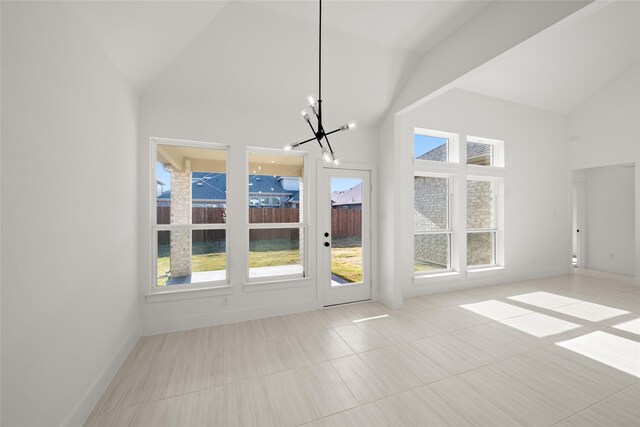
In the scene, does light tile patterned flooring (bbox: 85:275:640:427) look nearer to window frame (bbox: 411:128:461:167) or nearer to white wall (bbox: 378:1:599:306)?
white wall (bbox: 378:1:599:306)

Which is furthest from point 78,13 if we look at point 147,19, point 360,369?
point 360,369

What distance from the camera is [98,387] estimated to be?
1.85 m

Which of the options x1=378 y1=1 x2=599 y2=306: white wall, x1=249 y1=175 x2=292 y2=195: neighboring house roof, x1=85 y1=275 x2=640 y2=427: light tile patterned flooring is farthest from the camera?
x1=249 y1=175 x2=292 y2=195: neighboring house roof

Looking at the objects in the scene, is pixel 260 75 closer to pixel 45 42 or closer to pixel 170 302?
pixel 45 42

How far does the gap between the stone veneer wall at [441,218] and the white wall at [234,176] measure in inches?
58.9

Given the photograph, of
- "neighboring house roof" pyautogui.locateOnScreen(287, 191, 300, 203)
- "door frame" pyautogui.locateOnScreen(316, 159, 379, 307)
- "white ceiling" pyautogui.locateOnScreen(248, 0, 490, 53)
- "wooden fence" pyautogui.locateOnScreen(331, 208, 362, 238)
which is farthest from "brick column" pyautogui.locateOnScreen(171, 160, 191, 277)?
"white ceiling" pyautogui.locateOnScreen(248, 0, 490, 53)

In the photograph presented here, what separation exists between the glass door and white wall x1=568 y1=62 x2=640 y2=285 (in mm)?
5345

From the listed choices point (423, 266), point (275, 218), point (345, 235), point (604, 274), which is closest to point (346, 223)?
point (345, 235)

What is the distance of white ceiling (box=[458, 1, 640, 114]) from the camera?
3.67 meters

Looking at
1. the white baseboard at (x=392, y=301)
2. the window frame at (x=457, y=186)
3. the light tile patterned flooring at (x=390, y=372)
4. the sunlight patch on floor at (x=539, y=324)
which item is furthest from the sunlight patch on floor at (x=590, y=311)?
the white baseboard at (x=392, y=301)

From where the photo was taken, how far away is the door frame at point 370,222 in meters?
3.59

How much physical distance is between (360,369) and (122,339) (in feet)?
7.52

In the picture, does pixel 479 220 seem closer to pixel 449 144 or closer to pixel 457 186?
pixel 457 186

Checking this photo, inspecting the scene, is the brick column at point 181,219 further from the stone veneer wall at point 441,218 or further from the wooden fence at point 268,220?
the stone veneer wall at point 441,218
